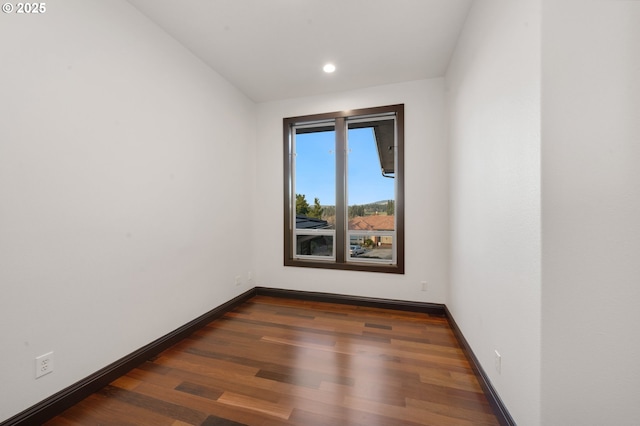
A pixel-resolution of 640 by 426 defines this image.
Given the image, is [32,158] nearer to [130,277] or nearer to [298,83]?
[130,277]

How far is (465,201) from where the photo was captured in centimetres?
220

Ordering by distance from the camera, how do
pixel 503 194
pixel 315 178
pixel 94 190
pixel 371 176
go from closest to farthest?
pixel 503 194, pixel 94 190, pixel 371 176, pixel 315 178

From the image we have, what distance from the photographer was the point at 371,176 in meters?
3.39

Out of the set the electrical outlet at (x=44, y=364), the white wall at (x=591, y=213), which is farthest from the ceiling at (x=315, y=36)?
the electrical outlet at (x=44, y=364)

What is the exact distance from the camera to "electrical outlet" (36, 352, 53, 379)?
1439 millimetres

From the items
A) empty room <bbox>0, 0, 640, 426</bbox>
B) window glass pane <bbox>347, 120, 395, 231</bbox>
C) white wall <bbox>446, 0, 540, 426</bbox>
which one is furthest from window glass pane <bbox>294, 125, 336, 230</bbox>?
white wall <bbox>446, 0, 540, 426</bbox>

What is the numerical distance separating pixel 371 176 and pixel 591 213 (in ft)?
8.11

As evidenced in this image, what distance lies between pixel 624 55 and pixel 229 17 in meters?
2.44

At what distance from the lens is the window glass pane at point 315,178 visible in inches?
140

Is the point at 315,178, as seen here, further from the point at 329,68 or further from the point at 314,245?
the point at 329,68

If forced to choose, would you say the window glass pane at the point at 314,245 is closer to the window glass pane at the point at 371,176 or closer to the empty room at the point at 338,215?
the empty room at the point at 338,215

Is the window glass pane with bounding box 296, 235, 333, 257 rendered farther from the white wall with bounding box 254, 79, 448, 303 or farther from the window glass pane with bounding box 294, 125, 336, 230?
the white wall with bounding box 254, 79, 448, 303

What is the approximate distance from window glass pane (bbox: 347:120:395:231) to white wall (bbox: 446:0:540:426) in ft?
3.61

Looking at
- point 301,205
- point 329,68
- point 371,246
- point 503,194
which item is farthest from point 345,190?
point 503,194
